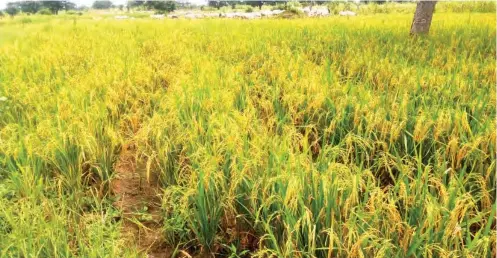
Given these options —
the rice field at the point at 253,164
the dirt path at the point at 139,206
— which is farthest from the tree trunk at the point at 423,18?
the dirt path at the point at 139,206

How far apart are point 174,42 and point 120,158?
540 centimetres

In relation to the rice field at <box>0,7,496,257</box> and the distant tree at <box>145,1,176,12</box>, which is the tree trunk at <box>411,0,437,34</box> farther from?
the distant tree at <box>145,1,176,12</box>

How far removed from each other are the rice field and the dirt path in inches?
0.6

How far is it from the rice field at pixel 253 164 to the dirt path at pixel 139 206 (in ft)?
0.05

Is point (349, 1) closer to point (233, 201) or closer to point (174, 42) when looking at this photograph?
point (174, 42)

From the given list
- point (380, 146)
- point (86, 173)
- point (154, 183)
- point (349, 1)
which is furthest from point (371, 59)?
point (349, 1)

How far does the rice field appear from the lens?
1.85 metres

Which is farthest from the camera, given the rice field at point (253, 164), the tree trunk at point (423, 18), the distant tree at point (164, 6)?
the distant tree at point (164, 6)

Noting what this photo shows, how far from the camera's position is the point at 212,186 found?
2.15 metres

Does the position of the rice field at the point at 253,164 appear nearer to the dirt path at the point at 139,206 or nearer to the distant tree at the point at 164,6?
the dirt path at the point at 139,206

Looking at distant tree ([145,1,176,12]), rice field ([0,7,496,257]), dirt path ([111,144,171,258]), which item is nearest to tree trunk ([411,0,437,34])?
rice field ([0,7,496,257])

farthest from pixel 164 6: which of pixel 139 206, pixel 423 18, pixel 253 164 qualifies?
pixel 253 164

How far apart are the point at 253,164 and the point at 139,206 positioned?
84 cm

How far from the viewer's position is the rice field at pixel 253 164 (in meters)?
1.85
